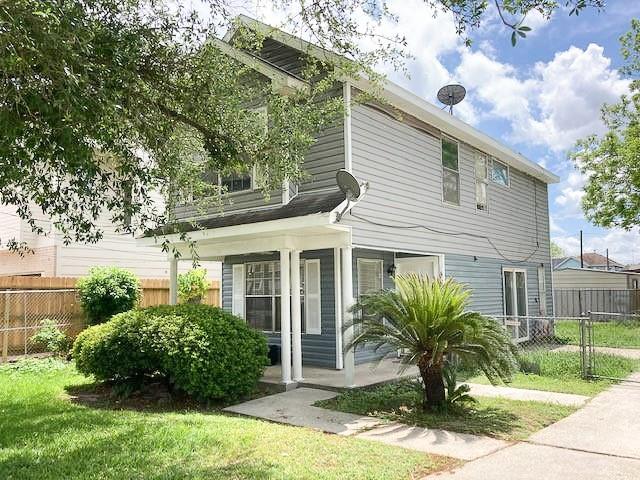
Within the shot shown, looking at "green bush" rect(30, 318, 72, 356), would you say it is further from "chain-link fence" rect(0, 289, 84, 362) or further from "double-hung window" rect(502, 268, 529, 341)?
"double-hung window" rect(502, 268, 529, 341)

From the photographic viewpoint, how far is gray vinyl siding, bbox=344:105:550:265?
9.98 m

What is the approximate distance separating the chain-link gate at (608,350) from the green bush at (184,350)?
19.7ft

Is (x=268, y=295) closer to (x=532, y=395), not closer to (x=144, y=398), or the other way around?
(x=144, y=398)

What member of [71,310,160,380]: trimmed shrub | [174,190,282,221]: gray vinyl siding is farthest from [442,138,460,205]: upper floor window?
[71,310,160,380]: trimmed shrub

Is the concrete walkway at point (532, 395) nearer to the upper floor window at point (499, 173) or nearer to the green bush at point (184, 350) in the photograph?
the green bush at point (184, 350)

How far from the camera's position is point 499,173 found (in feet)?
49.8

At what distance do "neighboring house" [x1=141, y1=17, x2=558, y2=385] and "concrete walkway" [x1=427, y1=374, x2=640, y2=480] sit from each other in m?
3.15

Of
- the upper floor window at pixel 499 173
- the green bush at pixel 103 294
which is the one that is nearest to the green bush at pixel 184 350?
the green bush at pixel 103 294

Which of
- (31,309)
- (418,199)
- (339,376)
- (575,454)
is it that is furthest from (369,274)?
(31,309)

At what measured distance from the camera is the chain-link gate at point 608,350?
9.79 meters

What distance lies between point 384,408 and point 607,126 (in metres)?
22.6

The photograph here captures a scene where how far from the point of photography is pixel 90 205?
19.6 ft

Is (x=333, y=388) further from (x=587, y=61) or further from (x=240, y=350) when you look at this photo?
(x=587, y=61)

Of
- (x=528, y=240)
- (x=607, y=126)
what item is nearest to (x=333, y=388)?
(x=528, y=240)
